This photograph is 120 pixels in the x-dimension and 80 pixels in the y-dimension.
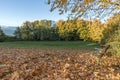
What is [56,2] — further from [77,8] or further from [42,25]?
[42,25]

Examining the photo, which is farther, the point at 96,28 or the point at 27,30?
the point at 27,30

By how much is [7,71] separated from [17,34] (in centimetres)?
7523

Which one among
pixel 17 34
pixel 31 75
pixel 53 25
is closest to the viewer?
pixel 31 75

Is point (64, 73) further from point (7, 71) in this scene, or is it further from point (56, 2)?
point (56, 2)

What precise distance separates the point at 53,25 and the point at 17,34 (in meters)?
13.6

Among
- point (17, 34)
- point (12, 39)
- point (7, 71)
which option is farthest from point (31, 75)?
point (17, 34)

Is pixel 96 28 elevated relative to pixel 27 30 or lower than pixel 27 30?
lower

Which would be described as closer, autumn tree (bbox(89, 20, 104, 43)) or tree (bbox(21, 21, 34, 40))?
autumn tree (bbox(89, 20, 104, 43))

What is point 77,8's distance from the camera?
10.5m

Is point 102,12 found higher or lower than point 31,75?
higher

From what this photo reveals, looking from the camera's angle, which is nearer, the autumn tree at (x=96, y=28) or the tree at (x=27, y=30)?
the autumn tree at (x=96, y=28)

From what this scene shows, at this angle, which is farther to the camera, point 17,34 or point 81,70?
point 17,34

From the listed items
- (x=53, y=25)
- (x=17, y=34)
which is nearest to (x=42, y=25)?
(x=53, y=25)

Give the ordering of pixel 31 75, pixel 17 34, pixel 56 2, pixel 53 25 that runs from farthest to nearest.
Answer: pixel 53 25
pixel 17 34
pixel 56 2
pixel 31 75
